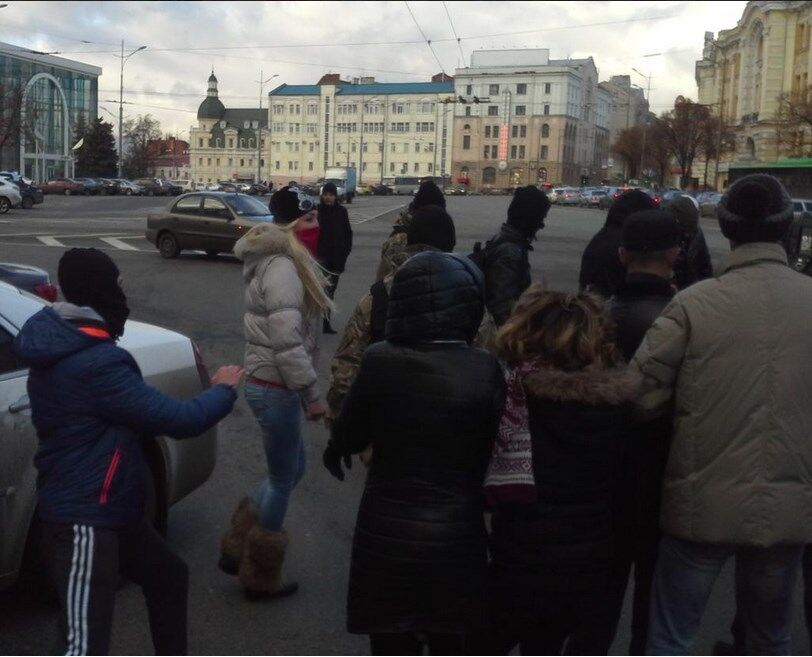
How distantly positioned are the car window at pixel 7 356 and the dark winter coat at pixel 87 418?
131 centimetres

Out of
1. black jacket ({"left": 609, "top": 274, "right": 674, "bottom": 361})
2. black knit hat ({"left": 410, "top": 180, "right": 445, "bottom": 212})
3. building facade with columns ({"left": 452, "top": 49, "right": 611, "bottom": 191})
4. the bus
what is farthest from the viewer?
building facade with columns ({"left": 452, "top": 49, "right": 611, "bottom": 191})

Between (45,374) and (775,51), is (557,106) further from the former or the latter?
(45,374)

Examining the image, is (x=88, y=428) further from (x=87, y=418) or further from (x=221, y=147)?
(x=221, y=147)

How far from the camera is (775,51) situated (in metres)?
70.3

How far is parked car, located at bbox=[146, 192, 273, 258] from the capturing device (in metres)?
22.7

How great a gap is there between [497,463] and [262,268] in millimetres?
2002

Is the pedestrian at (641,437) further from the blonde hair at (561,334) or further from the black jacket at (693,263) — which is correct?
the black jacket at (693,263)

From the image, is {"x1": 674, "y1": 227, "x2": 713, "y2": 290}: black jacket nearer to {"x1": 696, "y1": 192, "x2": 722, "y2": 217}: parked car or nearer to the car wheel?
the car wheel

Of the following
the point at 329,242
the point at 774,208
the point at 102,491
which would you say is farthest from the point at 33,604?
the point at 329,242

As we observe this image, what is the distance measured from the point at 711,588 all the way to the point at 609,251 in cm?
283

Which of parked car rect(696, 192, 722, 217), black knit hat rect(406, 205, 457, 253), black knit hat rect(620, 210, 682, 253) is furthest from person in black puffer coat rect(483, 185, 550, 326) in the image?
parked car rect(696, 192, 722, 217)

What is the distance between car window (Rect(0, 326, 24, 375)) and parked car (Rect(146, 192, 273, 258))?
58.8 feet

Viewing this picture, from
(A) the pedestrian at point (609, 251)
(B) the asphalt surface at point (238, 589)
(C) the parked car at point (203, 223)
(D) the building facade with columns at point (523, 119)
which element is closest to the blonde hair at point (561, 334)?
(B) the asphalt surface at point (238, 589)

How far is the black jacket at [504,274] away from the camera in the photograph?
5.84m
